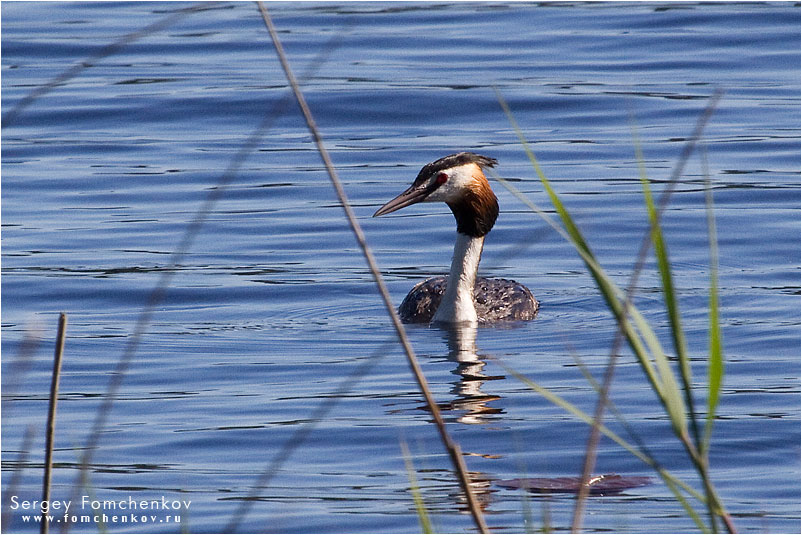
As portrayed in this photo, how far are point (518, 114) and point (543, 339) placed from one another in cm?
806

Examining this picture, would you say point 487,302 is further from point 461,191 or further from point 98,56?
point 98,56

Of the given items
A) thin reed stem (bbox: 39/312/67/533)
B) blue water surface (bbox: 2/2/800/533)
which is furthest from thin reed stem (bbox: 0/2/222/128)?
thin reed stem (bbox: 39/312/67/533)

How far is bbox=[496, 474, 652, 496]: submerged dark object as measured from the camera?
18.6 feet

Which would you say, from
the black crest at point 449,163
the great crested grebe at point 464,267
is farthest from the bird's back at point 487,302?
the black crest at point 449,163

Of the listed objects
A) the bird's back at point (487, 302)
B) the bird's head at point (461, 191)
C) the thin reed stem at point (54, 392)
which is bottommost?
the thin reed stem at point (54, 392)

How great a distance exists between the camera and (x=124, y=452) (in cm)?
640

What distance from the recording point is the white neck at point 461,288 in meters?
9.72

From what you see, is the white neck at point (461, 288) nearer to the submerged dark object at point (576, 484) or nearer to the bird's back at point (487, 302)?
the bird's back at point (487, 302)

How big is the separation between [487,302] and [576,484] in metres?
4.23

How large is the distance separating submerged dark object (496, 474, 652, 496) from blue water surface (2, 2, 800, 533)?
0.09 m

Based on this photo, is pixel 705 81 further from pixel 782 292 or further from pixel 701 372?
pixel 701 372

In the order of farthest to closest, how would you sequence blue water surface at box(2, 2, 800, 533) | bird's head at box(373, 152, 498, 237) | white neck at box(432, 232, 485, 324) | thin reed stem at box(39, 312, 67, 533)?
white neck at box(432, 232, 485, 324) < bird's head at box(373, 152, 498, 237) < blue water surface at box(2, 2, 800, 533) < thin reed stem at box(39, 312, 67, 533)

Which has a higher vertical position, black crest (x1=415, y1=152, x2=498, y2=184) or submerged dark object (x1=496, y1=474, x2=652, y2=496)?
black crest (x1=415, y1=152, x2=498, y2=184)

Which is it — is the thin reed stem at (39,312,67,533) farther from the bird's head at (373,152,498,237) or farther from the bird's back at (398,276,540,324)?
the bird's back at (398,276,540,324)
